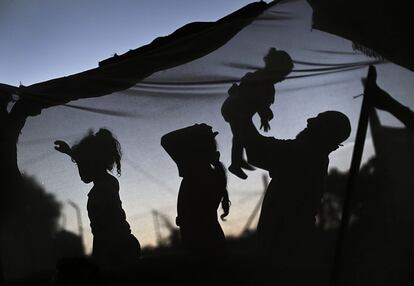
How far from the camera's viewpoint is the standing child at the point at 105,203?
1.59 meters

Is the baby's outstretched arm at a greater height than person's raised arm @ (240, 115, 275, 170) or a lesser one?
greater

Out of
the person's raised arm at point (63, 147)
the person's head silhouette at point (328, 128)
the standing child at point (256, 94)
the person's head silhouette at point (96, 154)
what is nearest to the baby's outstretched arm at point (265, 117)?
the standing child at point (256, 94)

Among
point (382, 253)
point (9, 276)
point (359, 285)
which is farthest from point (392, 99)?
point (9, 276)

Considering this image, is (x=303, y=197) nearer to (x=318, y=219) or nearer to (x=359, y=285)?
(x=318, y=219)

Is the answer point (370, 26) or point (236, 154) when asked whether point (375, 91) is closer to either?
point (370, 26)

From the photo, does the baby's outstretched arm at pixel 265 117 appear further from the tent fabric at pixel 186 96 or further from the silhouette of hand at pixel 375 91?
the silhouette of hand at pixel 375 91

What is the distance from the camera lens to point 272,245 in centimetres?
150

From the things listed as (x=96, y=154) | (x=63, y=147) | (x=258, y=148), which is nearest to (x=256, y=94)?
(x=258, y=148)

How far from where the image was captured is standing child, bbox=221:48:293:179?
1554 mm

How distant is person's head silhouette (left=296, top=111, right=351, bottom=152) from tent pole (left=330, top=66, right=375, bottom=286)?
0.16 feet

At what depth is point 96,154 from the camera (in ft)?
5.38

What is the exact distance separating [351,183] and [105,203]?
2.85 ft

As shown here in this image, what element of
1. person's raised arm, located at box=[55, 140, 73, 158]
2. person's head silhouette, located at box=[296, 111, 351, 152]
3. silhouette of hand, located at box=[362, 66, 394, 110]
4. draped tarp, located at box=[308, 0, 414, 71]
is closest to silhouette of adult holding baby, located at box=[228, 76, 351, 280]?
person's head silhouette, located at box=[296, 111, 351, 152]

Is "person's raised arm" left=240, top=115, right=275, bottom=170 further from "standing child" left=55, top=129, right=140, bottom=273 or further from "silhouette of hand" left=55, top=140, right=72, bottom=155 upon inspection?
"silhouette of hand" left=55, top=140, right=72, bottom=155
